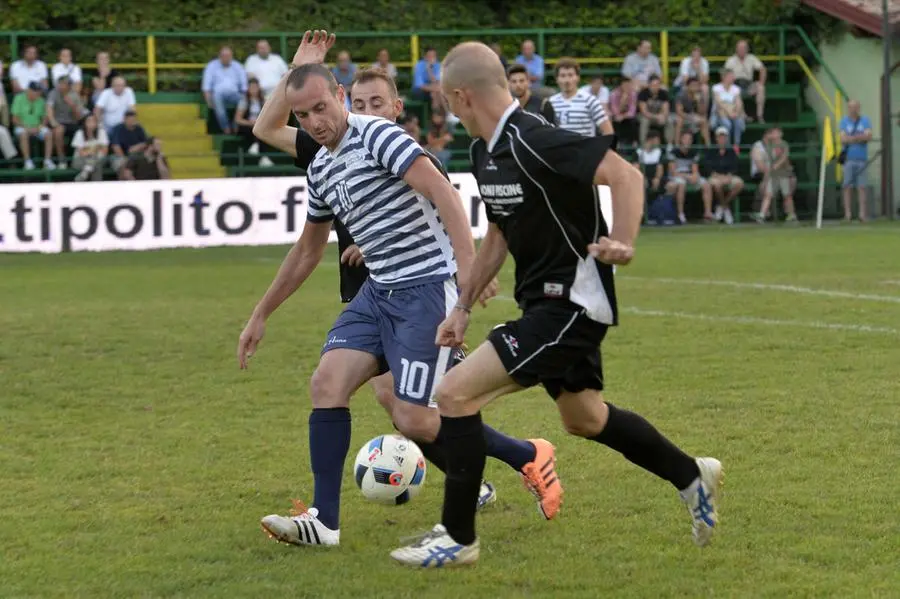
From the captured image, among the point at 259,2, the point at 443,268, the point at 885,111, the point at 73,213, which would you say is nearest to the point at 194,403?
the point at 443,268

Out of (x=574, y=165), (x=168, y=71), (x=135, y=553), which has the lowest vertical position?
(x=135, y=553)

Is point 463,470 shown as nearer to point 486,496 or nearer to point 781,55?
point 486,496

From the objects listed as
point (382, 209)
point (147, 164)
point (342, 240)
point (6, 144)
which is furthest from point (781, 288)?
A: point (6, 144)

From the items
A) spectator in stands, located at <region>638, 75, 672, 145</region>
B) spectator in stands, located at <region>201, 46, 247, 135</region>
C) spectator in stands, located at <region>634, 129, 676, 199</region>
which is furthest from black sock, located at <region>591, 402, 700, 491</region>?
spectator in stands, located at <region>201, 46, 247, 135</region>

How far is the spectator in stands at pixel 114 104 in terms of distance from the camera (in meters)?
23.9

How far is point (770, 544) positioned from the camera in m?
5.30

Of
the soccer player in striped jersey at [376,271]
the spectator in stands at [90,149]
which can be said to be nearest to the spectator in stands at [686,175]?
the spectator in stands at [90,149]

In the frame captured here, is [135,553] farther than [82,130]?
No

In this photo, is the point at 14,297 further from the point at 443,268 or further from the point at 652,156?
the point at 652,156

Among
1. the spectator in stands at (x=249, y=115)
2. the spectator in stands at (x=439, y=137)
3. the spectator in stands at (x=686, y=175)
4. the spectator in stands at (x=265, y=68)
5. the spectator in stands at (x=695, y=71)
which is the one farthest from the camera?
the spectator in stands at (x=695, y=71)

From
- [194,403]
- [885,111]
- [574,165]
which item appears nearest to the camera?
[574,165]

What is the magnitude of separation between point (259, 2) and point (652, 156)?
9615 millimetres

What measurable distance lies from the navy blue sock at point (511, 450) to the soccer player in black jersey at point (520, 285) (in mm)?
790

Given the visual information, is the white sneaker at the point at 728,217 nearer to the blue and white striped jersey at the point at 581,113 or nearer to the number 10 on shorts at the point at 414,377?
the blue and white striped jersey at the point at 581,113
